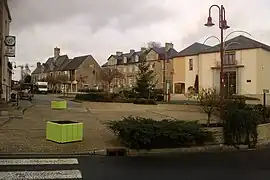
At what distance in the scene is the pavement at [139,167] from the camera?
25.5ft

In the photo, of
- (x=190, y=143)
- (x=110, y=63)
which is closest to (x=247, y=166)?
(x=190, y=143)

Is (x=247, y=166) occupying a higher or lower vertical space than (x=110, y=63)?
lower

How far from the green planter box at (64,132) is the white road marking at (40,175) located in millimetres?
3601

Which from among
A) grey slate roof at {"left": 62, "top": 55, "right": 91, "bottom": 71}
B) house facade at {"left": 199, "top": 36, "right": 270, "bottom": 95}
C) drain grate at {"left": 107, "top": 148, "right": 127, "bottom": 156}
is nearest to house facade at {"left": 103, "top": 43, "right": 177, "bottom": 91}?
Result: grey slate roof at {"left": 62, "top": 55, "right": 91, "bottom": 71}

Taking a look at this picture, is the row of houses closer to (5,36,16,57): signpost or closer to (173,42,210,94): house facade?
(173,42,210,94): house facade

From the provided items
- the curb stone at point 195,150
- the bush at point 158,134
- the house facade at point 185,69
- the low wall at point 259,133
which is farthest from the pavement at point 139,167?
the house facade at point 185,69

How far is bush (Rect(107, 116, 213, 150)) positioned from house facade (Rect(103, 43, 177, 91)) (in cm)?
5252

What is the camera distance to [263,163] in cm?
969

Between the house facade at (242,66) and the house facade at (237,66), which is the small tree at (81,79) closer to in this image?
the house facade at (237,66)

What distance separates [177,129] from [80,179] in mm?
5135

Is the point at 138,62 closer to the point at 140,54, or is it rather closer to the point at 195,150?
the point at 140,54

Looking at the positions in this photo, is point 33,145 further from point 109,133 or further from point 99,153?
point 109,133

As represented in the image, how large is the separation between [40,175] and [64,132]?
13.1 ft

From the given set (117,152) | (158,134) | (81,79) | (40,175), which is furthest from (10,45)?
(81,79)
